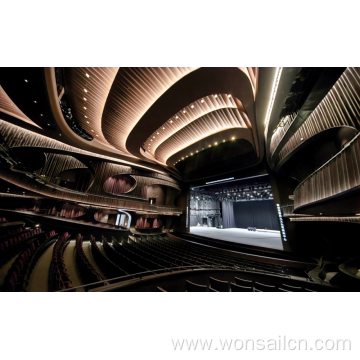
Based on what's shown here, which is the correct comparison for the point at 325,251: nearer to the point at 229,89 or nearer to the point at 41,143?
the point at 229,89

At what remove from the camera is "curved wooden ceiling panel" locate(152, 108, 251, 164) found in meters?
7.60

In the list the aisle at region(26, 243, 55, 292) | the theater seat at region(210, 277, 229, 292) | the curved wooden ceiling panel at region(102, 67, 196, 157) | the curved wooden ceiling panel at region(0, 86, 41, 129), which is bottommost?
the aisle at region(26, 243, 55, 292)

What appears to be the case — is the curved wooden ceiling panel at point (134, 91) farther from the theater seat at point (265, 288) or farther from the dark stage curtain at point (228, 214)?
the dark stage curtain at point (228, 214)

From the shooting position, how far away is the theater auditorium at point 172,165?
3.41m

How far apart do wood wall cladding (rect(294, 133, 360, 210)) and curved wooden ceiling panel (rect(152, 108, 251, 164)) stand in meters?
4.74

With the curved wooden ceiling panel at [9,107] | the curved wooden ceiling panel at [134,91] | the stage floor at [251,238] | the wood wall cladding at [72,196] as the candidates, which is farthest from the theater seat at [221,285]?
the wood wall cladding at [72,196]

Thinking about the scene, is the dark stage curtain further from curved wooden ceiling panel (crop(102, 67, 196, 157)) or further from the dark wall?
curved wooden ceiling panel (crop(102, 67, 196, 157))

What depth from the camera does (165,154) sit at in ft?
38.5

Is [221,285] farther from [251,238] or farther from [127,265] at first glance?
[251,238]

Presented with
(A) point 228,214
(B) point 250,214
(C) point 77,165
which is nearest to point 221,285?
(C) point 77,165

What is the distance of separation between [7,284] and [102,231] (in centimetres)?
894

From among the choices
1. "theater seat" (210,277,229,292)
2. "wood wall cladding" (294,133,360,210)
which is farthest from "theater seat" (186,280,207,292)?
"wood wall cladding" (294,133,360,210)
